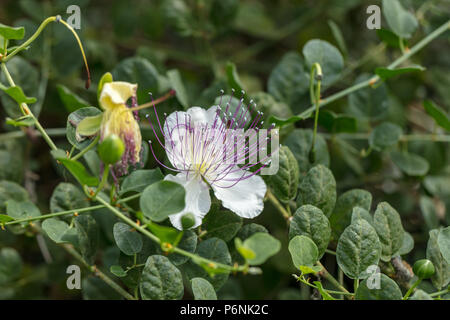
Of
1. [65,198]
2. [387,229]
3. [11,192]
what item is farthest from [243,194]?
[11,192]

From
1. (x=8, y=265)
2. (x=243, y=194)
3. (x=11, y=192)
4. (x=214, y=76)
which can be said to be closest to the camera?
(x=243, y=194)

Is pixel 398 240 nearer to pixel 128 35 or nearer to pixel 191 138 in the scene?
pixel 191 138

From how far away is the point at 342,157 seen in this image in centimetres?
149

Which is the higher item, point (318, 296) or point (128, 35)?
point (128, 35)

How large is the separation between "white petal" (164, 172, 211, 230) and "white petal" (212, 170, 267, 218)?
2 centimetres

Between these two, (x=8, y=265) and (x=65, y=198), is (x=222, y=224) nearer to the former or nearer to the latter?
(x=65, y=198)

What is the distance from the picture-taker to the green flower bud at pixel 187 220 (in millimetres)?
830

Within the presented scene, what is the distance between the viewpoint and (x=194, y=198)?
948 mm

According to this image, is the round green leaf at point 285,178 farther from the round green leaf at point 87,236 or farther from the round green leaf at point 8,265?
the round green leaf at point 8,265

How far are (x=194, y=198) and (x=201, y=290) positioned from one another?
0.58 ft

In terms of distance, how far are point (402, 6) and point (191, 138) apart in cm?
84

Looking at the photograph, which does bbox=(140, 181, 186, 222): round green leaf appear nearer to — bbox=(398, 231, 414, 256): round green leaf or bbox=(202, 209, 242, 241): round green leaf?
bbox=(202, 209, 242, 241): round green leaf

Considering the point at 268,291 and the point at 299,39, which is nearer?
the point at 268,291

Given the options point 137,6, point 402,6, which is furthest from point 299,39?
point 137,6
